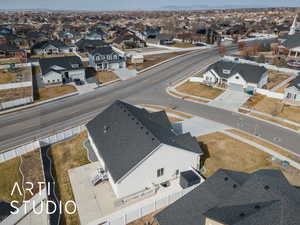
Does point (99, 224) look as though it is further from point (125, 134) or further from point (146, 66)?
point (146, 66)

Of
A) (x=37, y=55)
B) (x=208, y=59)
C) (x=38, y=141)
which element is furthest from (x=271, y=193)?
Result: (x=37, y=55)

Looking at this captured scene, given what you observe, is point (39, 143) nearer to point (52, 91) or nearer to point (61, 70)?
point (52, 91)

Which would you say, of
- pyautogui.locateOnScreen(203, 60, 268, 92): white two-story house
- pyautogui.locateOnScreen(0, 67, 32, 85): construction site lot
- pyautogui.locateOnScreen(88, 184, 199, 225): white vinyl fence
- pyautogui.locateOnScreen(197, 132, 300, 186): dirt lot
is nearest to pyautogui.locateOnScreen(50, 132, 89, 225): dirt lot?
pyautogui.locateOnScreen(88, 184, 199, 225): white vinyl fence

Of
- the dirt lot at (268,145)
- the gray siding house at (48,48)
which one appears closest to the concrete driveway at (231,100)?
the dirt lot at (268,145)

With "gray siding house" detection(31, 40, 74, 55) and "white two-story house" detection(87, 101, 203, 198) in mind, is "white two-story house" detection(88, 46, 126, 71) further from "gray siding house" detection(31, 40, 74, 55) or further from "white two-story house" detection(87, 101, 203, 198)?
"white two-story house" detection(87, 101, 203, 198)

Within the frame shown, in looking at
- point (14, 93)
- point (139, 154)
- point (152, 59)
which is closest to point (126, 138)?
point (139, 154)

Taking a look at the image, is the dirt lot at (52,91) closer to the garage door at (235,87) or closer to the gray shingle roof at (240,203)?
the garage door at (235,87)

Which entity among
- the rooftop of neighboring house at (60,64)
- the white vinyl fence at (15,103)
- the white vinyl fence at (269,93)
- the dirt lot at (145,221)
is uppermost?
the rooftop of neighboring house at (60,64)
